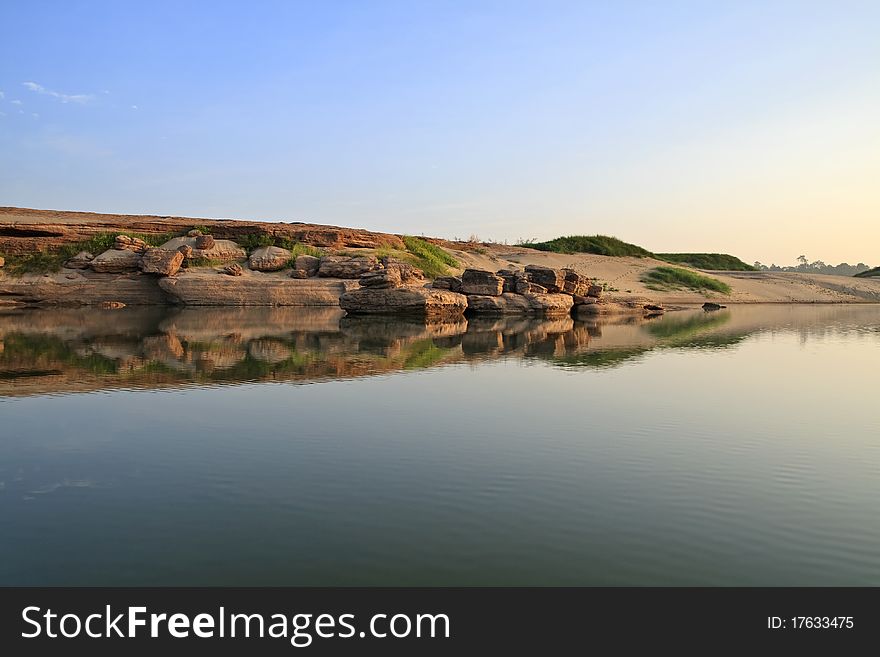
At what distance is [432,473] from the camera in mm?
6516

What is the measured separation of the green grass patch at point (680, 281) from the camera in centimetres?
5512

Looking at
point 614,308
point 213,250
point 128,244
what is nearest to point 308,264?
point 213,250

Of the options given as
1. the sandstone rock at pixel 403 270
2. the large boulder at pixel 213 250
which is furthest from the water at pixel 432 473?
the large boulder at pixel 213 250

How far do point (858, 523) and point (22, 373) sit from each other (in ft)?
42.5

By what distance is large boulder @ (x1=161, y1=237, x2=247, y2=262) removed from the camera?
119 feet

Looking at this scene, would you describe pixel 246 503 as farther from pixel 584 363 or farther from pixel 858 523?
pixel 584 363

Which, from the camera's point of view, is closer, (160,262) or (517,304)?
Answer: (517,304)

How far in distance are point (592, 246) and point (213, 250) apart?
4399cm

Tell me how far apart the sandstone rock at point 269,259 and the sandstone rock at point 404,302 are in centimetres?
707

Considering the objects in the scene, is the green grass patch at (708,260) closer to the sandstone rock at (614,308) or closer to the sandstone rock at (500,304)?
the sandstone rock at (614,308)

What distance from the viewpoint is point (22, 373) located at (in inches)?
497

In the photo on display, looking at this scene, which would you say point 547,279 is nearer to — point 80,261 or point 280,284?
point 280,284

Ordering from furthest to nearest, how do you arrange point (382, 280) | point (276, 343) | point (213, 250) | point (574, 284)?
1. point (574, 284)
2. point (213, 250)
3. point (382, 280)
4. point (276, 343)

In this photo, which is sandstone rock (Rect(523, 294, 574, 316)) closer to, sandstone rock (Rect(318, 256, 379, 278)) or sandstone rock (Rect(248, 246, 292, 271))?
sandstone rock (Rect(318, 256, 379, 278))
